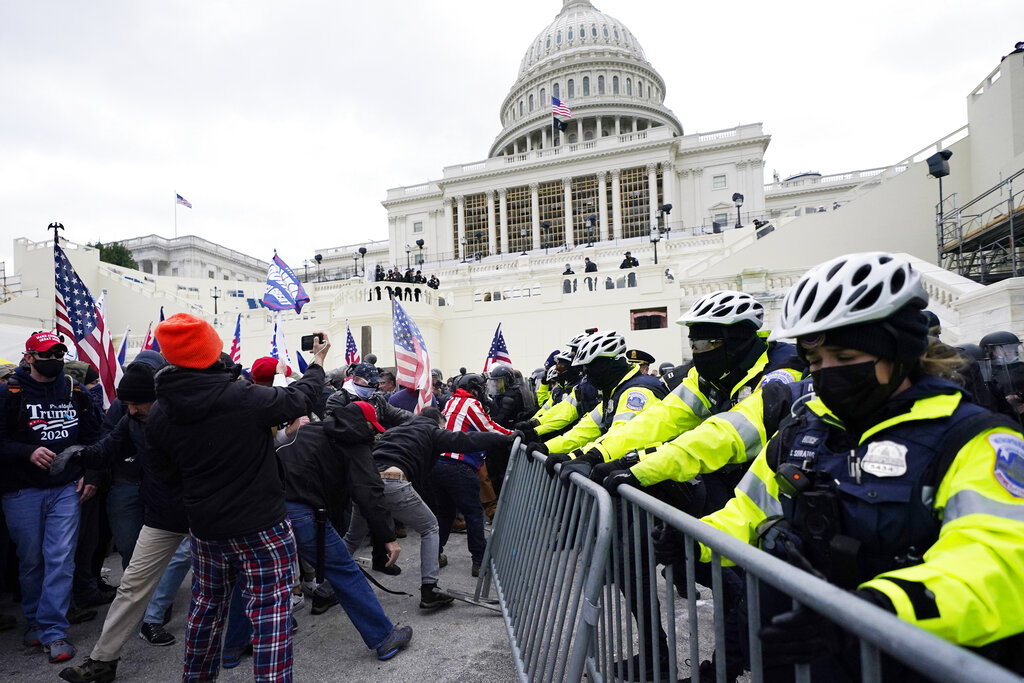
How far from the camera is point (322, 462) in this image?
4.07m

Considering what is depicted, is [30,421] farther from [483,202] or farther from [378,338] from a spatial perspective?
[483,202]

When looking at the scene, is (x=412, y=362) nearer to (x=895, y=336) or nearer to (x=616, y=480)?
(x=616, y=480)

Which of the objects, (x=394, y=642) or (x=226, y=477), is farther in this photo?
(x=394, y=642)

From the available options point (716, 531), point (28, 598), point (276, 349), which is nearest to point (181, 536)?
point (28, 598)

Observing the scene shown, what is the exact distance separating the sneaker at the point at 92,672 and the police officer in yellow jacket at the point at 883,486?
3763 mm

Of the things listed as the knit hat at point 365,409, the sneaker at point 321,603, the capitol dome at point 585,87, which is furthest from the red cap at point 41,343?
the capitol dome at point 585,87

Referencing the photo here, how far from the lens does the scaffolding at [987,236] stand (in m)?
15.3

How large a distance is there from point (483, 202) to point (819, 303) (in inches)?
2402

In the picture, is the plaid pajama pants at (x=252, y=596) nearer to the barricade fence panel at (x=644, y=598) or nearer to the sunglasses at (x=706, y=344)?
the barricade fence panel at (x=644, y=598)

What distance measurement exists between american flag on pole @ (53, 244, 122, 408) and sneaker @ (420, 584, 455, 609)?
12.9 feet

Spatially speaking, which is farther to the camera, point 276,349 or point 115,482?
point 276,349

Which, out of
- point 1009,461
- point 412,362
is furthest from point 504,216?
point 1009,461

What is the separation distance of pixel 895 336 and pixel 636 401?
7.13ft

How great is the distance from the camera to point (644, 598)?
240cm
